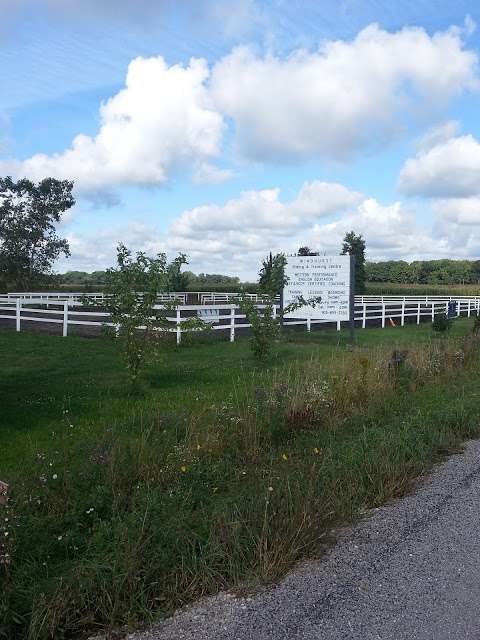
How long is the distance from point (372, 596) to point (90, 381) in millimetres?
7278

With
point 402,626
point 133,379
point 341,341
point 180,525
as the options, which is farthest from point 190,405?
point 341,341

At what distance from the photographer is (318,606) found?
320cm

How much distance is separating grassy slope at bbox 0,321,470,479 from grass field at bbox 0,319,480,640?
5 centimetres

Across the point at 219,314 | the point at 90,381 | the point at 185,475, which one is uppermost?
the point at 219,314

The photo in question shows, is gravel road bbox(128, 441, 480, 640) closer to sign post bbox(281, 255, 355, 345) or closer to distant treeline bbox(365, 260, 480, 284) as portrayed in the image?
sign post bbox(281, 255, 355, 345)

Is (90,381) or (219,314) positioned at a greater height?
(219,314)

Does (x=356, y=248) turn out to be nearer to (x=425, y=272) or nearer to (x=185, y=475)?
(x=185, y=475)

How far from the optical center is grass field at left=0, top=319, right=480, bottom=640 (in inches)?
132

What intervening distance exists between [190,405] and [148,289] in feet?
6.90

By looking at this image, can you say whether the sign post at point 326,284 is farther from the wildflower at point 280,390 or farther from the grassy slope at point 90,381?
the wildflower at point 280,390

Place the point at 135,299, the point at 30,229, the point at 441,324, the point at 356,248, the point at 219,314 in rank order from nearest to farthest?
the point at 135,299 → the point at 441,324 → the point at 219,314 → the point at 30,229 → the point at 356,248

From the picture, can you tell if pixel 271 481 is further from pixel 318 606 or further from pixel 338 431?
pixel 338 431

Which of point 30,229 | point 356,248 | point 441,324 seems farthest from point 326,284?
point 356,248

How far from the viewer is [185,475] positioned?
16.3 feet
